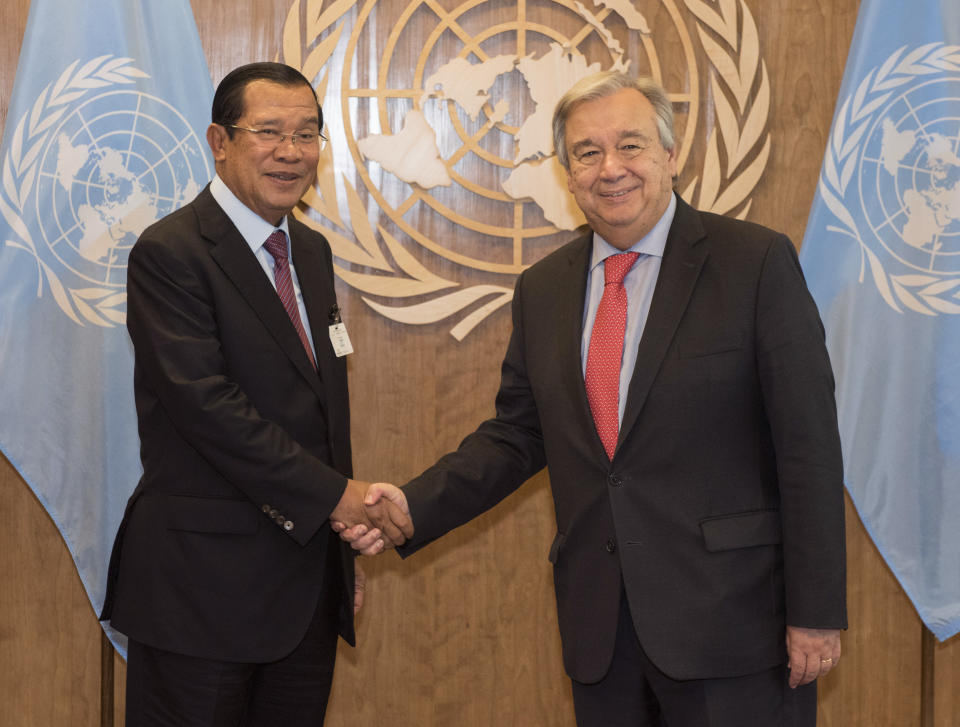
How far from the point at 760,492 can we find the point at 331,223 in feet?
5.73

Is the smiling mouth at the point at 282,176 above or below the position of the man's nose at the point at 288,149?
below

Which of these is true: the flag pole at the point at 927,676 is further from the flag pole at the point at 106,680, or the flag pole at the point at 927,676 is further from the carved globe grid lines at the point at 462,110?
the flag pole at the point at 106,680

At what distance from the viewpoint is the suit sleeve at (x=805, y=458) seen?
1799 mm

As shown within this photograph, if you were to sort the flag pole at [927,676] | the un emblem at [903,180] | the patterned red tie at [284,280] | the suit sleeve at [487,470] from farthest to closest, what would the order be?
the flag pole at [927,676]
the un emblem at [903,180]
the suit sleeve at [487,470]
the patterned red tie at [284,280]

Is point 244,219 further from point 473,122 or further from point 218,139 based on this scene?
point 473,122

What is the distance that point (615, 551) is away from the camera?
1.88 m

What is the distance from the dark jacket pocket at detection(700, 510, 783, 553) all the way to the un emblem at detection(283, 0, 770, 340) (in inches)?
57.2

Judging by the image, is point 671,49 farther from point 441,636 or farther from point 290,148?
point 441,636

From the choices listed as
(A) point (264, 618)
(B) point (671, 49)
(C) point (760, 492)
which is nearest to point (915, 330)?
(B) point (671, 49)

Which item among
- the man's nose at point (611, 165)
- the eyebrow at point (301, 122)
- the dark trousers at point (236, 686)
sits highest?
the eyebrow at point (301, 122)

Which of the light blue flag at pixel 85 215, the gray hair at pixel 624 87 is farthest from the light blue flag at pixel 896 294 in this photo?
the light blue flag at pixel 85 215

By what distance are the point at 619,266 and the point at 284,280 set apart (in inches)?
31.7

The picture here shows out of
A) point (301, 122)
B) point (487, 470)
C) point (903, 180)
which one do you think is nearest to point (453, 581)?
point (487, 470)

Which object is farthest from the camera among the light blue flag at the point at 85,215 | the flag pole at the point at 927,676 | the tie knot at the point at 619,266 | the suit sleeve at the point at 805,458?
the flag pole at the point at 927,676
